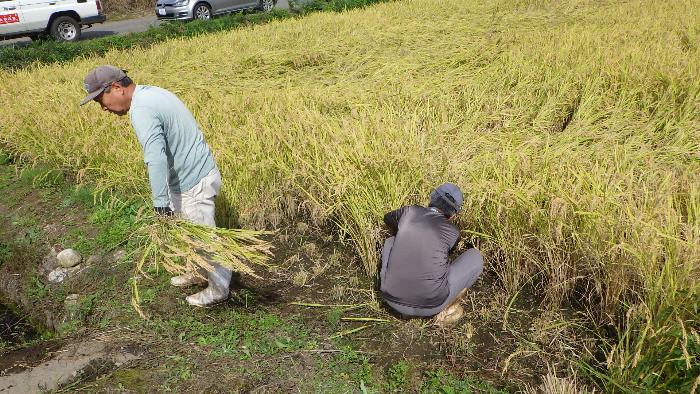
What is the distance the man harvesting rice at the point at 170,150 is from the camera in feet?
7.51

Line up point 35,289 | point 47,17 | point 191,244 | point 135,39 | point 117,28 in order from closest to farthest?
1. point 191,244
2. point 35,289
3. point 135,39
4. point 47,17
5. point 117,28

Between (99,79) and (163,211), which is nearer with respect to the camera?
(99,79)

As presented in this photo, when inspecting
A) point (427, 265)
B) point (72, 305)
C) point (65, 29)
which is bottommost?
point (72, 305)

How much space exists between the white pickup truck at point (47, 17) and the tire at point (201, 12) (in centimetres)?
204

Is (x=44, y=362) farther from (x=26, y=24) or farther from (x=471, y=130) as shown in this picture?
(x=26, y=24)

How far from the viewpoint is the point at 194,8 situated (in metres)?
11.9

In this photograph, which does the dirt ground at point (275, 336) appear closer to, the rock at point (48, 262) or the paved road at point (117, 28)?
the rock at point (48, 262)

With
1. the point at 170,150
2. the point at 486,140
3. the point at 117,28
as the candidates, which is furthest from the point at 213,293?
the point at 117,28

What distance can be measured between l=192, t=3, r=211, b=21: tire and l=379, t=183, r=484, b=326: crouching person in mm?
11151

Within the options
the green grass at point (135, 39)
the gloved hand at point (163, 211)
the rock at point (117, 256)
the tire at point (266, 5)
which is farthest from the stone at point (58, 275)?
the tire at point (266, 5)

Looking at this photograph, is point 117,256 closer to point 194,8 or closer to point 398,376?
point 398,376

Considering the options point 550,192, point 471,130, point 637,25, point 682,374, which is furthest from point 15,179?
point 637,25

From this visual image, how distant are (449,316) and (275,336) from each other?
0.85 meters

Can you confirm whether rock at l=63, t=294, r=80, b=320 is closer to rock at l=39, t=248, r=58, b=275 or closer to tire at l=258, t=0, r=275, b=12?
rock at l=39, t=248, r=58, b=275
